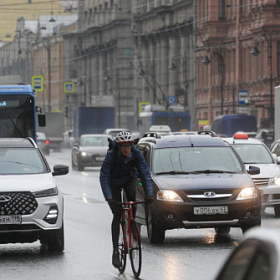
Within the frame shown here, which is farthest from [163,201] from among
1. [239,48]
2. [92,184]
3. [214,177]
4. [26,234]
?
[239,48]

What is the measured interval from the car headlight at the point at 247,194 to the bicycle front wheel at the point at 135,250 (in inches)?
139

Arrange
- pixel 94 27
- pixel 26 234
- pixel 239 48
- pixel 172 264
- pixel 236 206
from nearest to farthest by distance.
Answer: pixel 172 264, pixel 26 234, pixel 236 206, pixel 239 48, pixel 94 27

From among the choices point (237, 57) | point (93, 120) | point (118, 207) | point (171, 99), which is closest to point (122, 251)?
point (118, 207)

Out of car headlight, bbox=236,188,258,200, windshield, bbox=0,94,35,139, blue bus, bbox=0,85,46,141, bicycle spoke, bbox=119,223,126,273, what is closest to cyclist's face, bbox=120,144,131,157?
bicycle spoke, bbox=119,223,126,273

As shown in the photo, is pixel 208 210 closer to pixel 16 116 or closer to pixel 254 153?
pixel 254 153

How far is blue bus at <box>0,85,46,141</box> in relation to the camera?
78.3 feet

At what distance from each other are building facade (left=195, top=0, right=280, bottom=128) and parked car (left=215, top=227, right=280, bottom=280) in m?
50.6

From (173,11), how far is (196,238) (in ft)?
251

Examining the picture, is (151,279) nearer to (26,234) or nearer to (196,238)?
(26,234)

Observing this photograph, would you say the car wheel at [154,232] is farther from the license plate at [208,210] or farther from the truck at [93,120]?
the truck at [93,120]

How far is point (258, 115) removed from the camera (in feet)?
201

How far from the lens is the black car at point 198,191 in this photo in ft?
40.2

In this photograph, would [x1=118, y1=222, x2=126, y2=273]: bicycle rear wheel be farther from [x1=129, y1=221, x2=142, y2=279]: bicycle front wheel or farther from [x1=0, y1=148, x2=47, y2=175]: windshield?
[x1=0, y1=148, x2=47, y2=175]: windshield

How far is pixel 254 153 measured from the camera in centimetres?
1927
